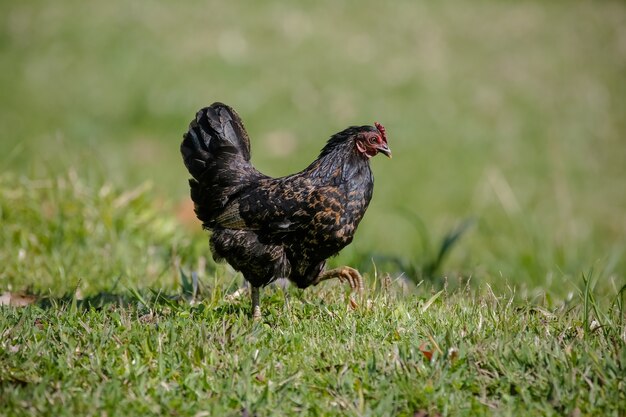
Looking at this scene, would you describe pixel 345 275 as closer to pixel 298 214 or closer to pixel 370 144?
pixel 298 214

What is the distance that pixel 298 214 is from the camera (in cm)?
433

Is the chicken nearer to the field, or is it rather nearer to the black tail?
the black tail

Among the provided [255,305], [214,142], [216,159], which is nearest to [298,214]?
[255,305]

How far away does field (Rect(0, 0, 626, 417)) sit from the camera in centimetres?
338

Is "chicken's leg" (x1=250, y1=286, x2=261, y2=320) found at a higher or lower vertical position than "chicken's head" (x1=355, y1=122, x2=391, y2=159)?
lower

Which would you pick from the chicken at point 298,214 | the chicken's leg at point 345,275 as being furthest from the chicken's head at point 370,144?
the chicken's leg at point 345,275

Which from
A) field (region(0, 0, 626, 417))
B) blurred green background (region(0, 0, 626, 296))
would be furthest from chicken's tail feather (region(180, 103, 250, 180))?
blurred green background (region(0, 0, 626, 296))

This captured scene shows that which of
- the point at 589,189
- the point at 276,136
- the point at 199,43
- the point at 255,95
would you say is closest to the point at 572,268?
the point at 589,189

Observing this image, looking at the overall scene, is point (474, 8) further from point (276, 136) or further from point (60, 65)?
point (60, 65)

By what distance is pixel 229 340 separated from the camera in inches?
147

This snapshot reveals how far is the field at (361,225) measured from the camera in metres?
3.38

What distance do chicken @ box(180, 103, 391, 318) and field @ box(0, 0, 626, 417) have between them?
184mm

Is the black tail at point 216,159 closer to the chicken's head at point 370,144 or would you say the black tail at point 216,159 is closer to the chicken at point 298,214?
the chicken at point 298,214

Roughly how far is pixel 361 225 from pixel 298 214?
395 centimetres
